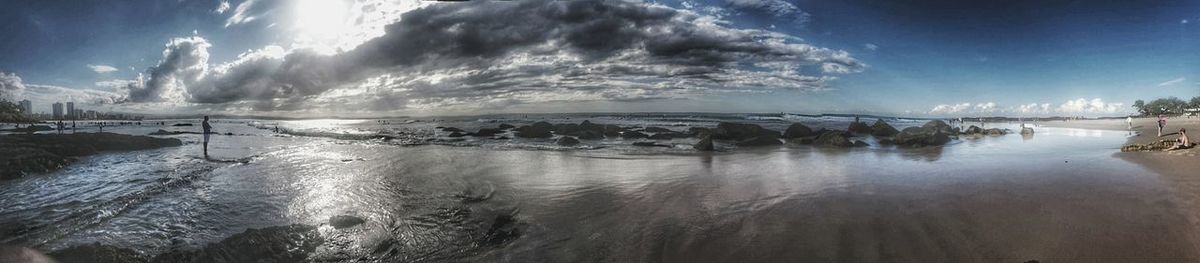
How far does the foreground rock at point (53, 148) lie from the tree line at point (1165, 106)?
12080 centimetres

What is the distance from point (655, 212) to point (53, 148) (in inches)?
883

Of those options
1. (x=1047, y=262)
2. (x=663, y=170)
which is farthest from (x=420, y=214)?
(x=1047, y=262)

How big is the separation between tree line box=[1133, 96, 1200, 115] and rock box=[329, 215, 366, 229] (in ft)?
374

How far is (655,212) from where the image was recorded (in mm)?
6062

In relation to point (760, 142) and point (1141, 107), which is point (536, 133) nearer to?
point (760, 142)

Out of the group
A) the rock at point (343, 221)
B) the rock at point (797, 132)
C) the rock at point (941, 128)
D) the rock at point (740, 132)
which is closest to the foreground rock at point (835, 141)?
the rock at point (797, 132)

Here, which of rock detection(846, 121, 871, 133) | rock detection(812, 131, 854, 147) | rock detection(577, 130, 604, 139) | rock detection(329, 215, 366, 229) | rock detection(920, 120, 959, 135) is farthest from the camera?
rock detection(846, 121, 871, 133)

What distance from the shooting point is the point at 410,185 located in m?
9.36

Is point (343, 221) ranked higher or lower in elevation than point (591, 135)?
lower

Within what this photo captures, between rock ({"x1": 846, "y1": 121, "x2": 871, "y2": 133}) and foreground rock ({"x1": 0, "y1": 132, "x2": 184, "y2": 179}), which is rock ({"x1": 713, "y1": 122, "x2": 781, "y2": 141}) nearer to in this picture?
rock ({"x1": 846, "y1": 121, "x2": 871, "y2": 133})

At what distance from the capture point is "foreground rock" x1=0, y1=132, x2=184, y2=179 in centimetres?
1162

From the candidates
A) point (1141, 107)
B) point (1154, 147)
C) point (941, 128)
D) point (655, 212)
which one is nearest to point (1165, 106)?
point (1141, 107)

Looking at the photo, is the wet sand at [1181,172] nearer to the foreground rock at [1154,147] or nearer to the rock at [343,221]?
the foreground rock at [1154,147]

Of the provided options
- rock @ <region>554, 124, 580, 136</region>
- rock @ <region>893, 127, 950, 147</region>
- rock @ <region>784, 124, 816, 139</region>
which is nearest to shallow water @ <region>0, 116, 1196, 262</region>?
rock @ <region>893, 127, 950, 147</region>
